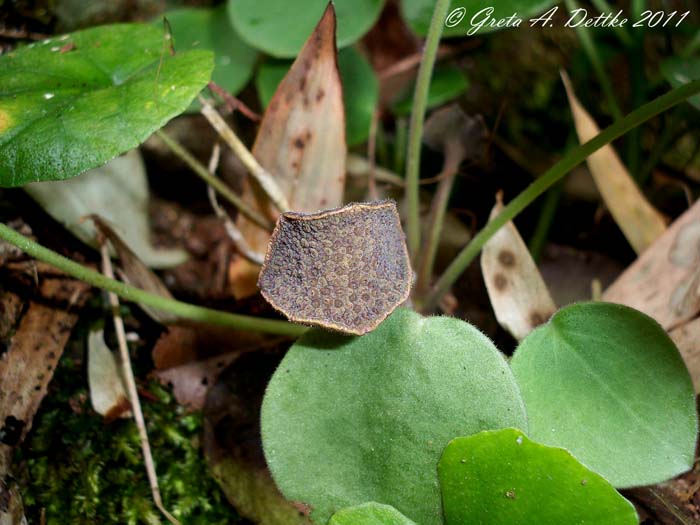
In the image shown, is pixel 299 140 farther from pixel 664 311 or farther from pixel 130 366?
pixel 664 311

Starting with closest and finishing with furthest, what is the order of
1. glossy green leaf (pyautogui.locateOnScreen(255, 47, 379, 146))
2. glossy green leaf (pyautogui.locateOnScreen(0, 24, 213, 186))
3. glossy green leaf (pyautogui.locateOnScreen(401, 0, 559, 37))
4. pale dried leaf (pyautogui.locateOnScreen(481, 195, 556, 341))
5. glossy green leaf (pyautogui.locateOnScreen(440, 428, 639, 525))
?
glossy green leaf (pyautogui.locateOnScreen(440, 428, 639, 525)) < glossy green leaf (pyautogui.locateOnScreen(0, 24, 213, 186)) < pale dried leaf (pyautogui.locateOnScreen(481, 195, 556, 341)) < glossy green leaf (pyautogui.locateOnScreen(401, 0, 559, 37)) < glossy green leaf (pyautogui.locateOnScreen(255, 47, 379, 146))

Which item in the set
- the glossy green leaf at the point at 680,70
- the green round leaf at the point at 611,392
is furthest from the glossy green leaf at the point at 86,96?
the glossy green leaf at the point at 680,70

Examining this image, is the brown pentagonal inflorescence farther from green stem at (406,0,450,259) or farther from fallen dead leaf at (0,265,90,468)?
fallen dead leaf at (0,265,90,468)

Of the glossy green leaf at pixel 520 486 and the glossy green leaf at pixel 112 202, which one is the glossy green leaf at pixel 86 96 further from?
the glossy green leaf at pixel 520 486

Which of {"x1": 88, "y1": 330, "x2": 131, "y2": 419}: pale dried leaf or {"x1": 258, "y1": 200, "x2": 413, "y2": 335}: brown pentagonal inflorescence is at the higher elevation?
{"x1": 258, "y1": 200, "x2": 413, "y2": 335}: brown pentagonal inflorescence

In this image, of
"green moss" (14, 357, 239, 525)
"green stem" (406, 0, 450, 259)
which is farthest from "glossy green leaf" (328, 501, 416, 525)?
"green stem" (406, 0, 450, 259)

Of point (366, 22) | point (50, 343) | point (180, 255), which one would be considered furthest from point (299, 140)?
point (50, 343)
